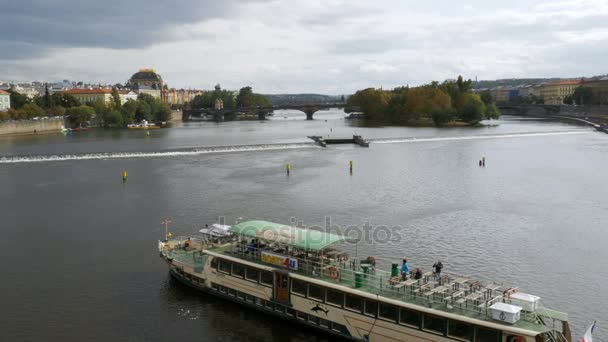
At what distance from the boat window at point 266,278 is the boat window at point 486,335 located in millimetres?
6634

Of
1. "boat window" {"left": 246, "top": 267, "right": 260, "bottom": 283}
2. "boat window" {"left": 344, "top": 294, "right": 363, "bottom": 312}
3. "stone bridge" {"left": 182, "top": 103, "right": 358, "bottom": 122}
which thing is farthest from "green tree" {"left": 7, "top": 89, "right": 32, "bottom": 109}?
"boat window" {"left": 344, "top": 294, "right": 363, "bottom": 312}

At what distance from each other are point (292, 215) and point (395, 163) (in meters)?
25.4

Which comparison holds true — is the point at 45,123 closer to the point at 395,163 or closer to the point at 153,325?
the point at 395,163

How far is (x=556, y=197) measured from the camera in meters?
37.4

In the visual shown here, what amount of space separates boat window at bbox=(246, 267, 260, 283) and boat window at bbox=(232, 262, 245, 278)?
0.24m

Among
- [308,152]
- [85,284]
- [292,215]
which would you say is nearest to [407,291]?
[85,284]

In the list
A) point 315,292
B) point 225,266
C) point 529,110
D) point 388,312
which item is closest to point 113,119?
point 225,266

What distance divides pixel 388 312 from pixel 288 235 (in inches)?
168

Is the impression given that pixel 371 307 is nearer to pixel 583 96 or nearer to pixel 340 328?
pixel 340 328

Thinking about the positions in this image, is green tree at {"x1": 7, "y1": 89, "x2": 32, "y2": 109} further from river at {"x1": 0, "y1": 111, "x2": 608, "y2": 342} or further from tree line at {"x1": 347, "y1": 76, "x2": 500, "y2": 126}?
tree line at {"x1": 347, "y1": 76, "x2": 500, "y2": 126}

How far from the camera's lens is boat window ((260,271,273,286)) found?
59.7ft

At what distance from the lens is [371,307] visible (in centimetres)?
1591

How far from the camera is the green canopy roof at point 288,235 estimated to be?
17.7 meters

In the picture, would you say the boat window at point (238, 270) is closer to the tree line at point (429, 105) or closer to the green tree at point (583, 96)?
the tree line at point (429, 105)
